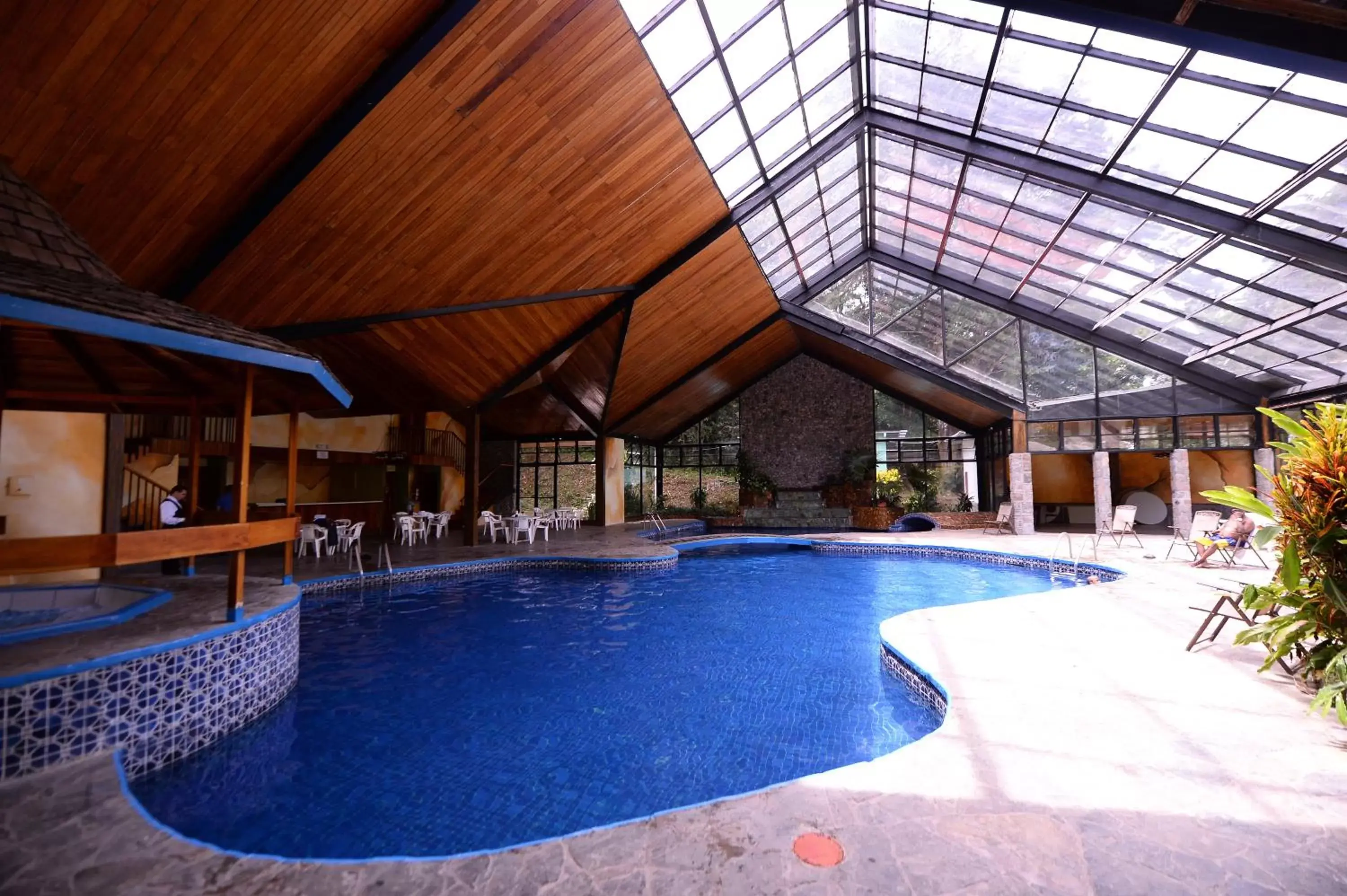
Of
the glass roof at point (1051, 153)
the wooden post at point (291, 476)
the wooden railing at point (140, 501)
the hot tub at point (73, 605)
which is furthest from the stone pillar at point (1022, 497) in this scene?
the wooden railing at point (140, 501)

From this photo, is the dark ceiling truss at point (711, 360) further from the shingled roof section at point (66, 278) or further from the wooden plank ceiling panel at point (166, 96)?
the shingled roof section at point (66, 278)

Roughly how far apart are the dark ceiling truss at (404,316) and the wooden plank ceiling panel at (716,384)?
679 cm

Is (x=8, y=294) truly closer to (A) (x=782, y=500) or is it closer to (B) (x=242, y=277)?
(B) (x=242, y=277)

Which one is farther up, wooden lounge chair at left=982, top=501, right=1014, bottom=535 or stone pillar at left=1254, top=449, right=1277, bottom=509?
stone pillar at left=1254, top=449, right=1277, bottom=509

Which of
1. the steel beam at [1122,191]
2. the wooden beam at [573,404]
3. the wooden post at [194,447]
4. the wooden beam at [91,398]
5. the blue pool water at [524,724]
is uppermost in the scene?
the steel beam at [1122,191]

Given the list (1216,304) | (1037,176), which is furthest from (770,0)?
(1216,304)

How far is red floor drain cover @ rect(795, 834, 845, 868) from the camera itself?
6.86ft

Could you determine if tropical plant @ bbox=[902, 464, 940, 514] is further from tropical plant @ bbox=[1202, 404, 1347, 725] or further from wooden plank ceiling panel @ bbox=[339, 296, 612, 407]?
tropical plant @ bbox=[1202, 404, 1347, 725]

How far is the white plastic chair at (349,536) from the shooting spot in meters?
9.81

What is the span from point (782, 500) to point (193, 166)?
16966 mm

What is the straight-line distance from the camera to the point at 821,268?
48.4 feet

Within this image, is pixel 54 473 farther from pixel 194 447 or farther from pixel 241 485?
pixel 241 485

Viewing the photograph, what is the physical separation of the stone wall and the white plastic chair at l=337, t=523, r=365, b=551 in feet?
41.4

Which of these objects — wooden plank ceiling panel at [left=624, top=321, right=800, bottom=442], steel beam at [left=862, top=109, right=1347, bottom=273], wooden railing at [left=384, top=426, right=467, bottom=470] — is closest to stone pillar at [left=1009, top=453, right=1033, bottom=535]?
steel beam at [left=862, top=109, right=1347, bottom=273]
